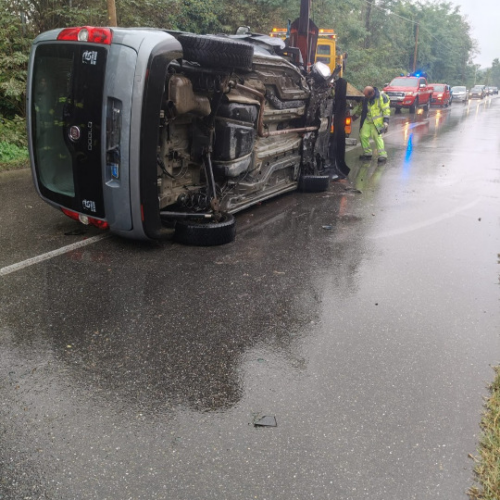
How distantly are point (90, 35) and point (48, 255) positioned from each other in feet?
6.79

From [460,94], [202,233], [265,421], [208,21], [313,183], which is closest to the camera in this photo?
[265,421]

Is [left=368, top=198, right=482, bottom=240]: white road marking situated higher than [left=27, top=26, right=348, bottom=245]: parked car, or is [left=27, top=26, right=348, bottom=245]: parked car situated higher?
[left=27, top=26, right=348, bottom=245]: parked car

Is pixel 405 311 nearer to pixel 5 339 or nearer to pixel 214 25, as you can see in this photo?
pixel 5 339

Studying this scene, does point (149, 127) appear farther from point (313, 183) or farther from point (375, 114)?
point (375, 114)

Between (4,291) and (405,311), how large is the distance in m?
3.25

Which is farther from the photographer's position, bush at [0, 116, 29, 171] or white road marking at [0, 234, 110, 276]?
bush at [0, 116, 29, 171]

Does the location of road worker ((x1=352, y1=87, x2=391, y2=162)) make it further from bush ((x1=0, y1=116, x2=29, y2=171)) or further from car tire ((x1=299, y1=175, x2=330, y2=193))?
bush ((x1=0, y1=116, x2=29, y2=171))

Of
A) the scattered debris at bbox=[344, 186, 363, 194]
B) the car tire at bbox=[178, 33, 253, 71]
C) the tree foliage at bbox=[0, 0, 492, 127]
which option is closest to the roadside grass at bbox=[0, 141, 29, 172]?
the tree foliage at bbox=[0, 0, 492, 127]

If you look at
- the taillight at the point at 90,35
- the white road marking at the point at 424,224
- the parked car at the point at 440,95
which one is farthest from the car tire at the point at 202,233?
the parked car at the point at 440,95

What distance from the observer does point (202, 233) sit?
5629 millimetres

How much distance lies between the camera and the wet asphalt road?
252 centimetres

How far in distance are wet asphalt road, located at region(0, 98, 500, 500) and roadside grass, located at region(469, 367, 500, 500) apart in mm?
51

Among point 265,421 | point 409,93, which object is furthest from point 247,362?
point 409,93

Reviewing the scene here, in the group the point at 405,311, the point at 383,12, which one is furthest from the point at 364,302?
the point at 383,12
